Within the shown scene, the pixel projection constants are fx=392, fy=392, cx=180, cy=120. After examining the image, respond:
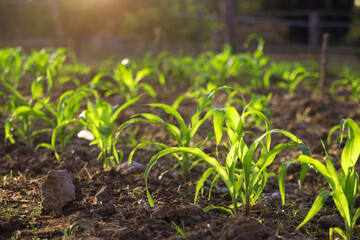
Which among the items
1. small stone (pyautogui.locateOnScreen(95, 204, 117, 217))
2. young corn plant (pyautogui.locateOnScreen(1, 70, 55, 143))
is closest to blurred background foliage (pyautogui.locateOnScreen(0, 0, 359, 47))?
young corn plant (pyautogui.locateOnScreen(1, 70, 55, 143))

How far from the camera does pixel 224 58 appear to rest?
4.83 meters

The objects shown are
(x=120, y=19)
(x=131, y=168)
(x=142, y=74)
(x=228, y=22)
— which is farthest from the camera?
(x=120, y=19)

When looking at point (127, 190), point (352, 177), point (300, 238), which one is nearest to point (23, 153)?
point (127, 190)

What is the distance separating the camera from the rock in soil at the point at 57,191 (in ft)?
5.96

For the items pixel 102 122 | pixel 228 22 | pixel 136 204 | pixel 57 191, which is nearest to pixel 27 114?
pixel 102 122

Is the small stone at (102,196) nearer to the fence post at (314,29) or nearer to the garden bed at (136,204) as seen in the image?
the garden bed at (136,204)

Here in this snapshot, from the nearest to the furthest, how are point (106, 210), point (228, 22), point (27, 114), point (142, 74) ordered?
point (106, 210) → point (27, 114) → point (142, 74) → point (228, 22)

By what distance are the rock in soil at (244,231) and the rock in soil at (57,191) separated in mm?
777

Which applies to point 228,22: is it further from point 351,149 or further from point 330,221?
point 351,149

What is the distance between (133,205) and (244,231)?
614 millimetres

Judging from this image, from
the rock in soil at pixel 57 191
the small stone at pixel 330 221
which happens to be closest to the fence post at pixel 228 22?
the small stone at pixel 330 221

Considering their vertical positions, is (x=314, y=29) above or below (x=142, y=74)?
below

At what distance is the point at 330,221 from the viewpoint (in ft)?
6.00

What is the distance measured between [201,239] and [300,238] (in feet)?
1.47
